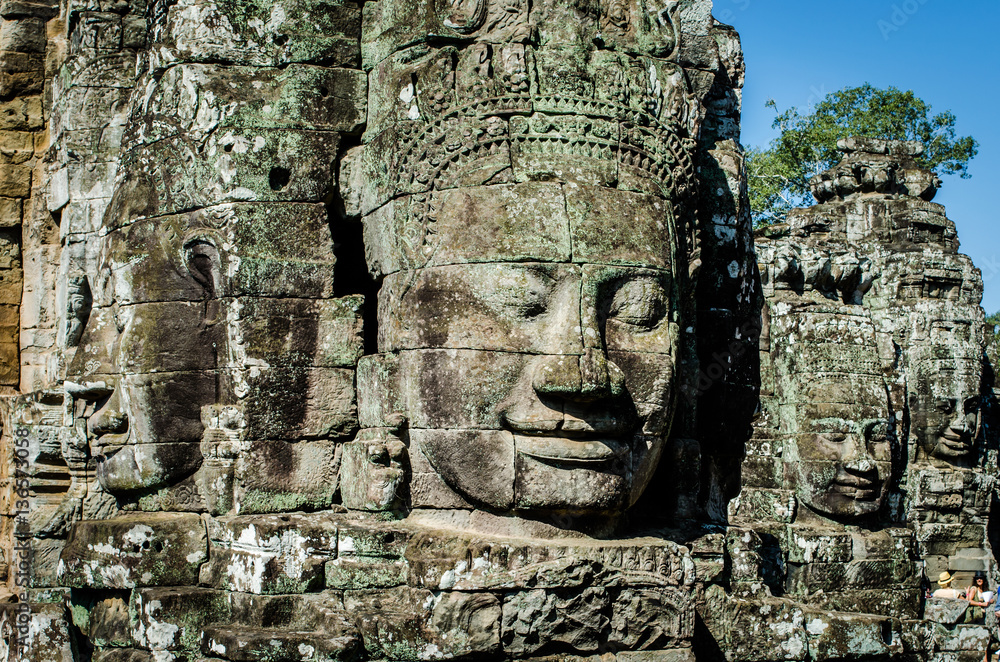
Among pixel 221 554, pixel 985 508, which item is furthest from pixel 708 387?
pixel 985 508

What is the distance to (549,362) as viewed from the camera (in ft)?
18.6

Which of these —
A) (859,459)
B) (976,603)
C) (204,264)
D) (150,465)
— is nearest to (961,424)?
(976,603)

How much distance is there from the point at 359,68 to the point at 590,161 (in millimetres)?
1696

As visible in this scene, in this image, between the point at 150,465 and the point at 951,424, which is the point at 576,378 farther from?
the point at 951,424

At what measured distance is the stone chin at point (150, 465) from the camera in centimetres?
651

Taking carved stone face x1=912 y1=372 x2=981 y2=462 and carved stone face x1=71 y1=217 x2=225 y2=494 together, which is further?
carved stone face x1=912 y1=372 x2=981 y2=462

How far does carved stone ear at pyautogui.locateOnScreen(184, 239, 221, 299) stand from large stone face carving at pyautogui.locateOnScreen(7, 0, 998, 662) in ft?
0.06

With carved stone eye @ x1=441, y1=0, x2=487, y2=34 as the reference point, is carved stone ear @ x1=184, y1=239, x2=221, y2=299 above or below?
below

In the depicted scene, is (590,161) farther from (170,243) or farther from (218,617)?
(218,617)

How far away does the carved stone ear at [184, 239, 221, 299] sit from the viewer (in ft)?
21.2

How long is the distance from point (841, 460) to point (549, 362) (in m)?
5.52

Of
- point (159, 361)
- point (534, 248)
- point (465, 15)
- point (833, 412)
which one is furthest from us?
point (833, 412)

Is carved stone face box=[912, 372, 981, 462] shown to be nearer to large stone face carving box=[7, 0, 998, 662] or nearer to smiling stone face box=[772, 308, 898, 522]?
smiling stone face box=[772, 308, 898, 522]

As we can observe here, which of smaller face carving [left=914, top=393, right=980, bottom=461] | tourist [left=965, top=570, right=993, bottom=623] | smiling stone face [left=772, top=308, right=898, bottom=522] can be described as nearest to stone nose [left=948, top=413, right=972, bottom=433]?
smaller face carving [left=914, top=393, right=980, bottom=461]
